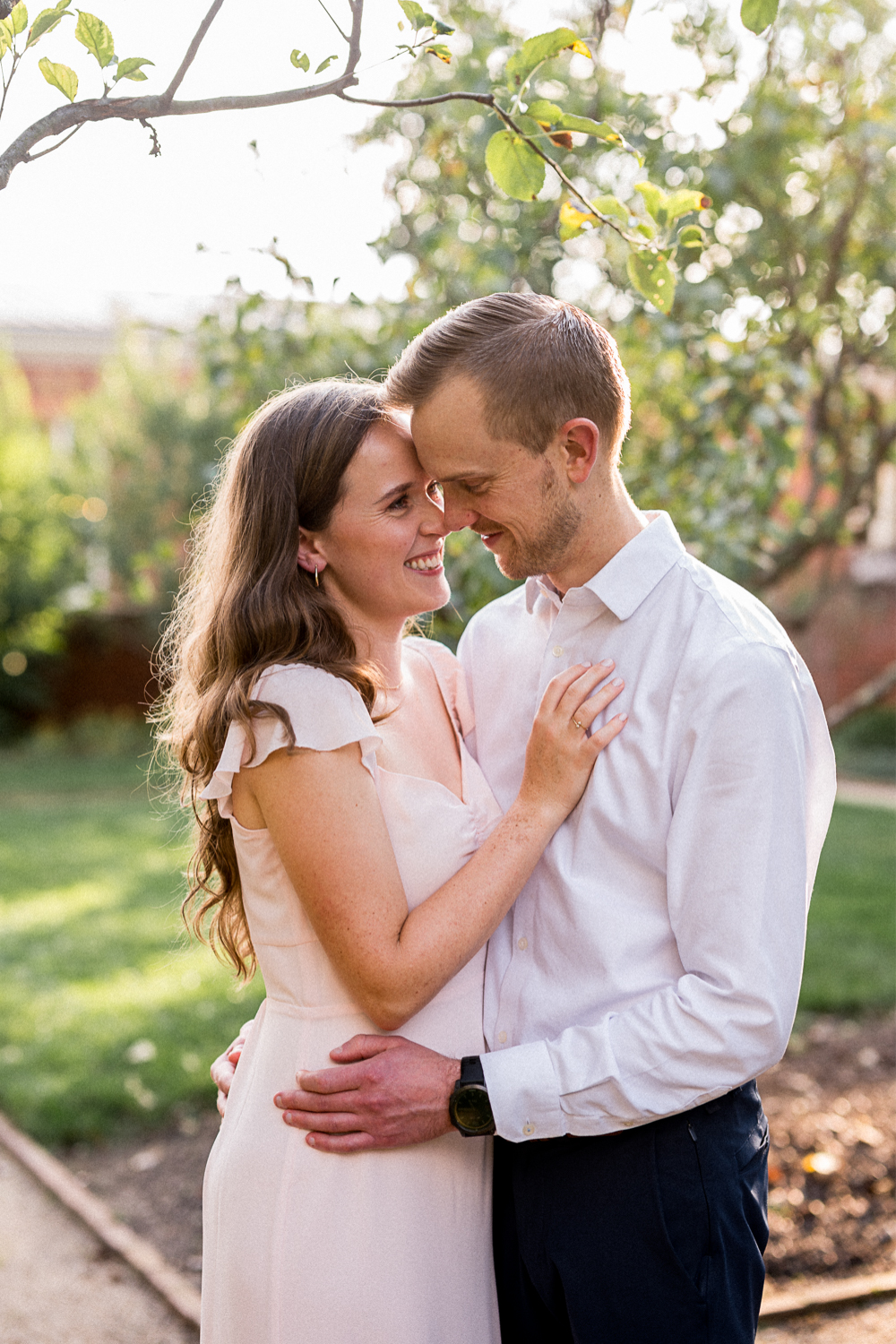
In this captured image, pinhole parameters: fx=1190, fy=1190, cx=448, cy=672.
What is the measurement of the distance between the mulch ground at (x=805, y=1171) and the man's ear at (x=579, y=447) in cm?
287

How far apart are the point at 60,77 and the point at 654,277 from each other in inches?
44.2

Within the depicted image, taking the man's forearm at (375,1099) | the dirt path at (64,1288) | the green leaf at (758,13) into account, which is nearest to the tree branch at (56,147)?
the green leaf at (758,13)

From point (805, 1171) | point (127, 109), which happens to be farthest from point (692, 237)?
point (805, 1171)

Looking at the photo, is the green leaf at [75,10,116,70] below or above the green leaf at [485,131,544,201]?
above

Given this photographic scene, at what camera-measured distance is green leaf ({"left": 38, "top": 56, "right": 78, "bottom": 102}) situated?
181cm

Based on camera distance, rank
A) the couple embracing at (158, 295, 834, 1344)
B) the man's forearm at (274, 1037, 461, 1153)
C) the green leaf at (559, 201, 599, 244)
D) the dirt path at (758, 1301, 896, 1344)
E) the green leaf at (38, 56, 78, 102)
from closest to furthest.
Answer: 1. the green leaf at (38, 56, 78, 102)
2. the couple embracing at (158, 295, 834, 1344)
3. the man's forearm at (274, 1037, 461, 1153)
4. the green leaf at (559, 201, 599, 244)
5. the dirt path at (758, 1301, 896, 1344)

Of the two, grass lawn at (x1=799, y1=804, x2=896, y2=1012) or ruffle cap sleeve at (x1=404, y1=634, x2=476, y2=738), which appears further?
grass lawn at (x1=799, y1=804, x2=896, y2=1012)

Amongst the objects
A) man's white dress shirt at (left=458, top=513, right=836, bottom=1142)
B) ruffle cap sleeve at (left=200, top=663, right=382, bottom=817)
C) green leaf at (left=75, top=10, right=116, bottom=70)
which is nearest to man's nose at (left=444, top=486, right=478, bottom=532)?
man's white dress shirt at (left=458, top=513, right=836, bottom=1142)

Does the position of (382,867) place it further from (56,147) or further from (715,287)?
(715,287)

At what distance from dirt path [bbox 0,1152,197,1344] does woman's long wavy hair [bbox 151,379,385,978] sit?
2073 mm

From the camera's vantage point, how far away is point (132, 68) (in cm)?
181

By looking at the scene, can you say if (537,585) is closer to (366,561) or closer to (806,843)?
(366,561)

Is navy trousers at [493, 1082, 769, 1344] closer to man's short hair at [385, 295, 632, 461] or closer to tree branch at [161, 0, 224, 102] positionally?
man's short hair at [385, 295, 632, 461]

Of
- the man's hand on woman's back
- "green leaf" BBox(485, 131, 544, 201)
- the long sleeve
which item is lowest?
the man's hand on woman's back
